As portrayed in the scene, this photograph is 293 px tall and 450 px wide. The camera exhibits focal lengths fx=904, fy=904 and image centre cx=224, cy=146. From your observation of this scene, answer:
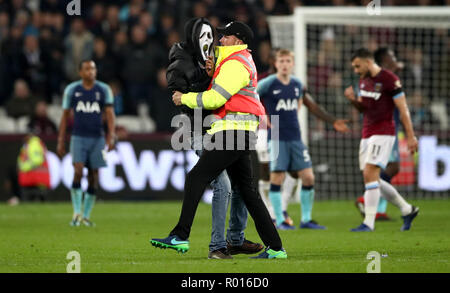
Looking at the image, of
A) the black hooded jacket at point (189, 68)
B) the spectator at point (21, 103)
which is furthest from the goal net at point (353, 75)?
the black hooded jacket at point (189, 68)

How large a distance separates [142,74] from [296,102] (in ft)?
→ 25.5

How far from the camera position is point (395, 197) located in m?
11.4

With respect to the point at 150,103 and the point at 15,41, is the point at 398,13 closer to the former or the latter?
the point at 150,103

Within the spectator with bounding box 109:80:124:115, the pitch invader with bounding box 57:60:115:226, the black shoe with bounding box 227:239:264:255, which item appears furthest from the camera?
the spectator with bounding box 109:80:124:115

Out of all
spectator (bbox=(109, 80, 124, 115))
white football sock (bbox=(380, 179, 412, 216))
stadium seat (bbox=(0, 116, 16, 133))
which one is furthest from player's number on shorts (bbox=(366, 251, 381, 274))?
stadium seat (bbox=(0, 116, 16, 133))

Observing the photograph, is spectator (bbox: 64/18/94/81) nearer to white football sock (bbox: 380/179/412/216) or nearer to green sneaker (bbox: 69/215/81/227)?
green sneaker (bbox: 69/215/81/227)

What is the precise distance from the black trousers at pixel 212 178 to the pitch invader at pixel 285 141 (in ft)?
13.4

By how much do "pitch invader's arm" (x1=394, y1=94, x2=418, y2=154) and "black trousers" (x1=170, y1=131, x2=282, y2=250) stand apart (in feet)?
11.1

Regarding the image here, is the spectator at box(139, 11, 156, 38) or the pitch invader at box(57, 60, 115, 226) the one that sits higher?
the spectator at box(139, 11, 156, 38)

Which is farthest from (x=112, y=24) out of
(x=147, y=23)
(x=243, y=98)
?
(x=243, y=98)

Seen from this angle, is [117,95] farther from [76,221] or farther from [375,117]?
[375,117]

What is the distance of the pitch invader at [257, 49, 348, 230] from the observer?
11852 mm
